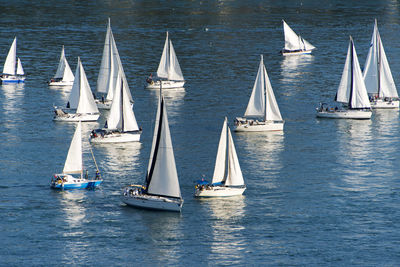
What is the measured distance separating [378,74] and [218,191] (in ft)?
203

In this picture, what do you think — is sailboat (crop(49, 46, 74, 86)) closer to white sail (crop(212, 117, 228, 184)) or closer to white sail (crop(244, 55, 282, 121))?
white sail (crop(244, 55, 282, 121))

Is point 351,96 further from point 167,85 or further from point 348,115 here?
point 167,85

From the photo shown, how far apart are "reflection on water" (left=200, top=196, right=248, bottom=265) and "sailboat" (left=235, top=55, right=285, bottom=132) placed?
113 ft

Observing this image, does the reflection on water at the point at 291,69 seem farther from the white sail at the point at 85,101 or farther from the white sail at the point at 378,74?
the white sail at the point at 85,101

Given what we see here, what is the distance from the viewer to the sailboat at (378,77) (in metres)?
150

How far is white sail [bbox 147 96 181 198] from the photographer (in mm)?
94562

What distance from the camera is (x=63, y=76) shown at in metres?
170

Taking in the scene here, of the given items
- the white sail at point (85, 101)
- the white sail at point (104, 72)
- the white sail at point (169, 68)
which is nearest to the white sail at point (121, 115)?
the white sail at point (85, 101)

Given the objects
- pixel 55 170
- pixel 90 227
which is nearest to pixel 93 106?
pixel 55 170

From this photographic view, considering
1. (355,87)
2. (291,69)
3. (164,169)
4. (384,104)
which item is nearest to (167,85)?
(291,69)

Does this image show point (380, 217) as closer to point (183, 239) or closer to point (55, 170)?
point (183, 239)

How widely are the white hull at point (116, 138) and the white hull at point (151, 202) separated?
1185 inches

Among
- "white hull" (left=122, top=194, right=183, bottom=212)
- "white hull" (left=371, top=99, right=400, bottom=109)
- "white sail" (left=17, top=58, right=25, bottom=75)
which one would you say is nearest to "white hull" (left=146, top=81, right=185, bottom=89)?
"white sail" (left=17, top=58, right=25, bottom=75)

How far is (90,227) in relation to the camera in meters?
89.9
